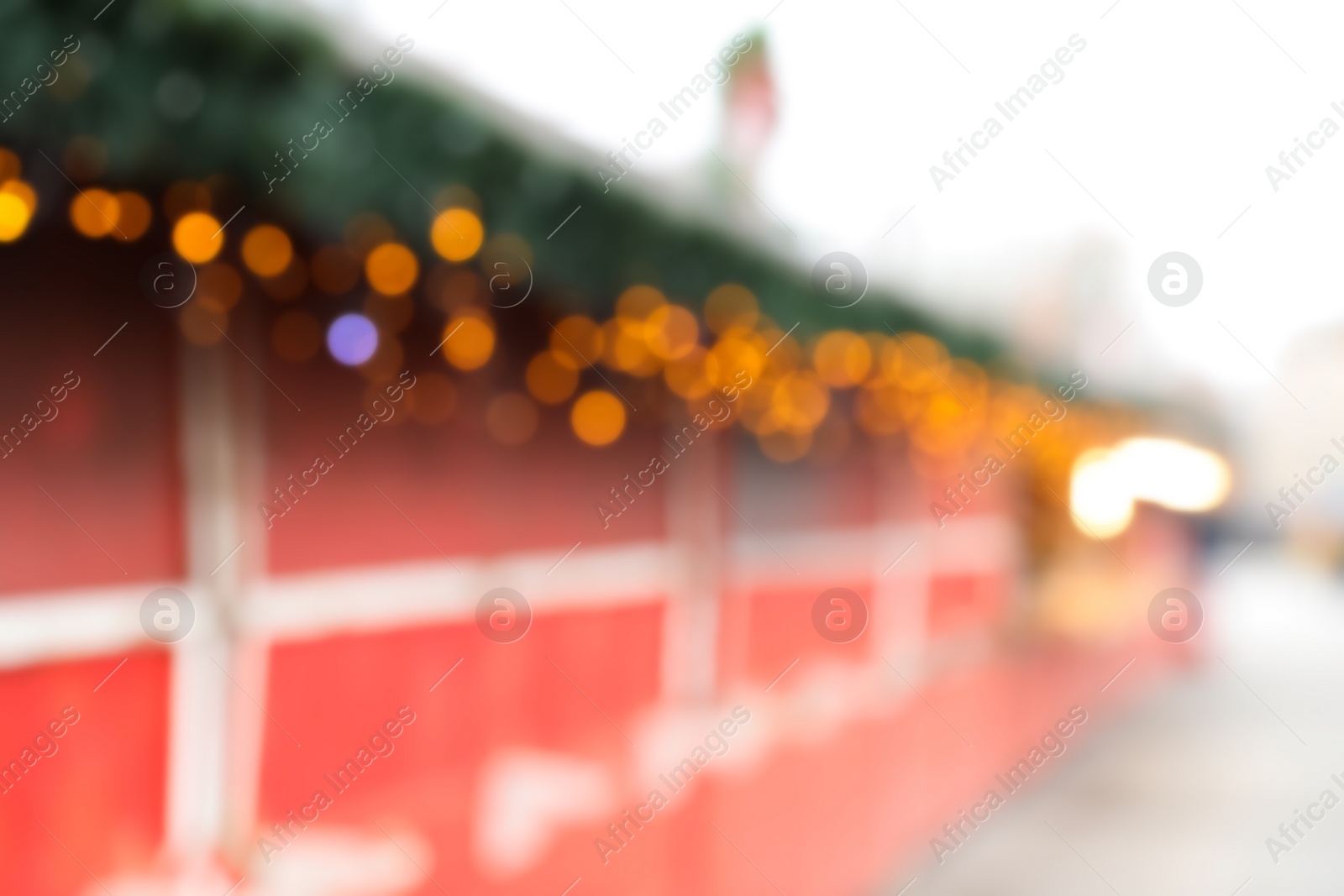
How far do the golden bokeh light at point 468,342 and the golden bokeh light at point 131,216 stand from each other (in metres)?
0.54

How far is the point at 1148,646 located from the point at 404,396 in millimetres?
7254

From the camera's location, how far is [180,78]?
2.86ft

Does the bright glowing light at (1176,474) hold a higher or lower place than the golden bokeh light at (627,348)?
higher

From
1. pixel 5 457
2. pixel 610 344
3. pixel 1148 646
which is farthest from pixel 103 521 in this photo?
pixel 1148 646

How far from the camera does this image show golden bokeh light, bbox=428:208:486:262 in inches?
46.5

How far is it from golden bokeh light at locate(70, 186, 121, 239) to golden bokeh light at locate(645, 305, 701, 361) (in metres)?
1.00

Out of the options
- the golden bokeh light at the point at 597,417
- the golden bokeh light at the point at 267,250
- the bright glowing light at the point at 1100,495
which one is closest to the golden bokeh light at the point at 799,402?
the golden bokeh light at the point at 597,417

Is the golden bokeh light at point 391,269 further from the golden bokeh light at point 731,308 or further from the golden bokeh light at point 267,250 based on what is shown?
the golden bokeh light at point 731,308

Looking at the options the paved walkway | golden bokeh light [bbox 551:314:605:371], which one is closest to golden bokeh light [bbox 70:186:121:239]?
golden bokeh light [bbox 551:314:605:371]

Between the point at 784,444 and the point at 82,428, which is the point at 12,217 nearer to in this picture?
the point at 82,428

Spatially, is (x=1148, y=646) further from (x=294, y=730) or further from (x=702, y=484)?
(x=294, y=730)

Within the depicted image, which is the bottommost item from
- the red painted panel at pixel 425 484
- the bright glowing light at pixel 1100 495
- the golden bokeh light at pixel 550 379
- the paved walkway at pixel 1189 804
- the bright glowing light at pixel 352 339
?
the paved walkway at pixel 1189 804

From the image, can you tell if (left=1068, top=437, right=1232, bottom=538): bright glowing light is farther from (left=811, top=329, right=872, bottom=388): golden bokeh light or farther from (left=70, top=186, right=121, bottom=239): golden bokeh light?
(left=70, top=186, right=121, bottom=239): golden bokeh light

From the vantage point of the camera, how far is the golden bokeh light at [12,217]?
3.38 feet
